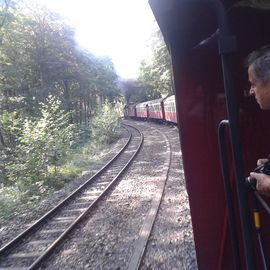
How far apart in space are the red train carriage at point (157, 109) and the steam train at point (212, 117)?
90.4 ft

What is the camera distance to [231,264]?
2.93m

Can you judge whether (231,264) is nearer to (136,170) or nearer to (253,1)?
(253,1)

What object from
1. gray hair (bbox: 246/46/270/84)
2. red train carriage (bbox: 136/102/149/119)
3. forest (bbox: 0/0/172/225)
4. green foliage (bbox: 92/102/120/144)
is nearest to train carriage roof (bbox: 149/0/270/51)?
gray hair (bbox: 246/46/270/84)

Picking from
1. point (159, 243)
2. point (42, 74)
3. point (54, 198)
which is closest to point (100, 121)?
point (42, 74)

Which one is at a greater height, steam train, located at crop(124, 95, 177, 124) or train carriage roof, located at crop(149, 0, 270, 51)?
train carriage roof, located at crop(149, 0, 270, 51)

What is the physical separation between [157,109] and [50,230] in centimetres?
2718

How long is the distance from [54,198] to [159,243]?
5268 mm

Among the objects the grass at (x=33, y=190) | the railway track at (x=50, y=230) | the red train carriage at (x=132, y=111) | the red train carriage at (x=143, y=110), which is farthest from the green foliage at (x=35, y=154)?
the red train carriage at (x=132, y=111)

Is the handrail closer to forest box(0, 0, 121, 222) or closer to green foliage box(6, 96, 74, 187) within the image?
green foliage box(6, 96, 74, 187)

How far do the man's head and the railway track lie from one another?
4998 millimetres

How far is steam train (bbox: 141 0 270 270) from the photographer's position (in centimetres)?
240

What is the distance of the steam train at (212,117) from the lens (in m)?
2.40

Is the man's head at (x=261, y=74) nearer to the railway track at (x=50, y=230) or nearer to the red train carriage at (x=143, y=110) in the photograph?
the railway track at (x=50, y=230)

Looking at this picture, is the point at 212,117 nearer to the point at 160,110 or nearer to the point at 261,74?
the point at 261,74
